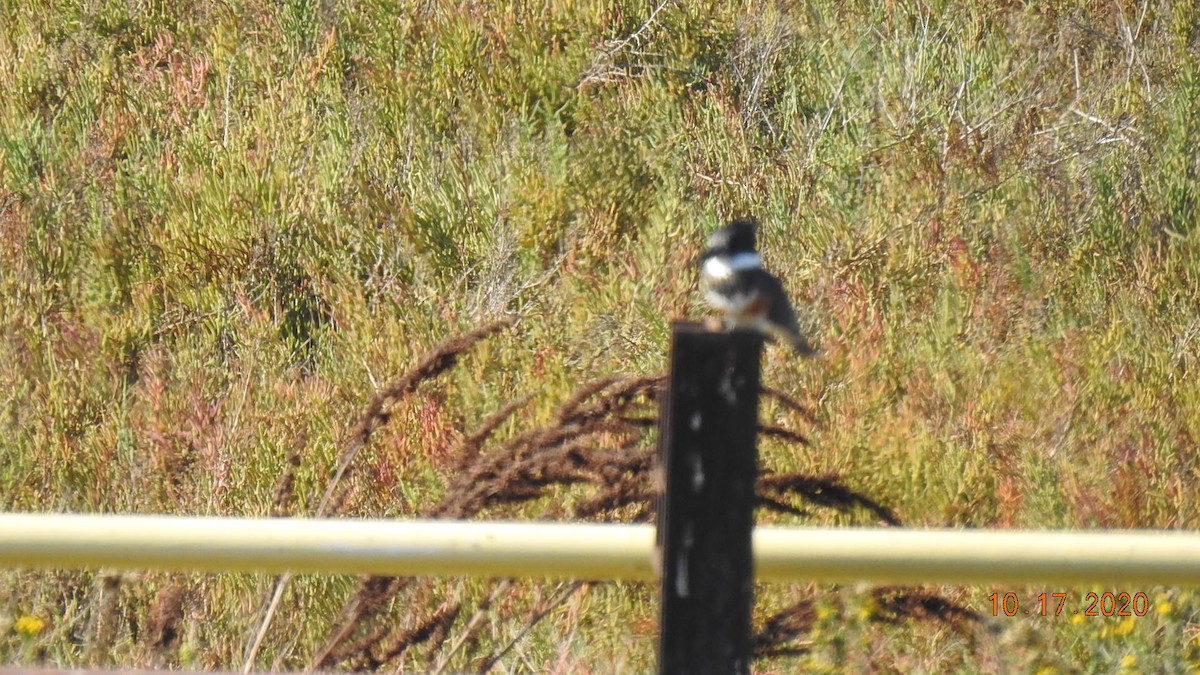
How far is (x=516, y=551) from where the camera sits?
1682mm

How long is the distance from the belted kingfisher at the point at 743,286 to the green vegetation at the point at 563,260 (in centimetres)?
73

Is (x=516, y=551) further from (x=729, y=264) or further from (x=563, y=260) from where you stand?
(x=563, y=260)

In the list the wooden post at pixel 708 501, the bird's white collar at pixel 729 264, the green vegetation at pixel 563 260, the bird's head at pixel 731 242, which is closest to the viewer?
the wooden post at pixel 708 501

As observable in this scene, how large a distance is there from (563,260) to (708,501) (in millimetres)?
4059

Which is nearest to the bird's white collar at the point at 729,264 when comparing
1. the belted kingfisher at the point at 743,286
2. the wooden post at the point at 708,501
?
the belted kingfisher at the point at 743,286

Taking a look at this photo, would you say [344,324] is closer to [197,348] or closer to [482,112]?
[197,348]

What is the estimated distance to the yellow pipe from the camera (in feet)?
5.50

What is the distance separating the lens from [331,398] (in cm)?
507

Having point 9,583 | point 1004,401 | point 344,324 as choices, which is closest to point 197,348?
point 344,324

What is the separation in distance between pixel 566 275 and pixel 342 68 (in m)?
1.91

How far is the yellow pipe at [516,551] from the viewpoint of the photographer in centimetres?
168

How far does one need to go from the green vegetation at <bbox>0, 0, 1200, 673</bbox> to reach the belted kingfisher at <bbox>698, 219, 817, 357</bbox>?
0.73 m

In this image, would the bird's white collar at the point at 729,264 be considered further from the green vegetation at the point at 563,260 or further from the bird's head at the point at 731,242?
the green vegetation at the point at 563,260

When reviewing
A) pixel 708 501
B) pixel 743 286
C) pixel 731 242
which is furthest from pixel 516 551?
pixel 731 242
